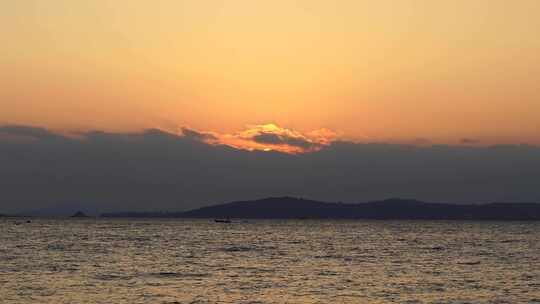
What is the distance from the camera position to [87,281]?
57.7 meters

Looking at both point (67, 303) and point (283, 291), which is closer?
point (67, 303)

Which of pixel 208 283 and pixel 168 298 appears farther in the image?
pixel 208 283

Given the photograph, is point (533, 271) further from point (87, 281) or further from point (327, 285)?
point (87, 281)

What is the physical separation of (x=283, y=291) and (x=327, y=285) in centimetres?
521

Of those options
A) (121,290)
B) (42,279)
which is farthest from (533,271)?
(42,279)

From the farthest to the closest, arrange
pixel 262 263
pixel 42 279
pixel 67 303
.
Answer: pixel 262 263 < pixel 42 279 < pixel 67 303

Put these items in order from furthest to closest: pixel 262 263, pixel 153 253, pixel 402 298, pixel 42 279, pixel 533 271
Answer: pixel 153 253 → pixel 262 263 → pixel 533 271 → pixel 42 279 → pixel 402 298

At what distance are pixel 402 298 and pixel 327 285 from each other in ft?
26.9

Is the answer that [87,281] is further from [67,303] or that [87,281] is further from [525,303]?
[525,303]

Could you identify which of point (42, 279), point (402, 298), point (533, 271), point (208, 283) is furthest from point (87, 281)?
point (533, 271)

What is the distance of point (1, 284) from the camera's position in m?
54.4

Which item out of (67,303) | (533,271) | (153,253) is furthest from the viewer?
(153,253)

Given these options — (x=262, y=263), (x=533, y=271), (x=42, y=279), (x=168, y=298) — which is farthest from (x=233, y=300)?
(x=533, y=271)

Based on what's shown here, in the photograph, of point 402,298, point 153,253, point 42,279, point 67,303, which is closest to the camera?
point 67,303
